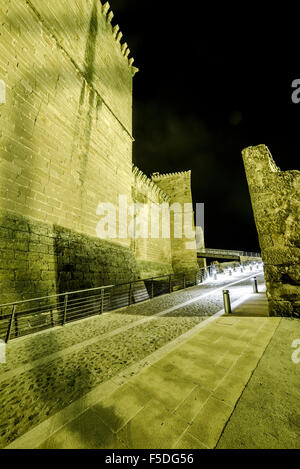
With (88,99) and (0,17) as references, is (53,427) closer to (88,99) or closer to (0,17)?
(0,17)

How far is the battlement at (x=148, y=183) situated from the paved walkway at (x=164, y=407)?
14.6m

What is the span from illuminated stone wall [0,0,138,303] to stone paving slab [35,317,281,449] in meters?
4.10

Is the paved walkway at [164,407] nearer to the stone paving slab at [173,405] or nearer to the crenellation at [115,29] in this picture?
the stone paving slab at [173,405]

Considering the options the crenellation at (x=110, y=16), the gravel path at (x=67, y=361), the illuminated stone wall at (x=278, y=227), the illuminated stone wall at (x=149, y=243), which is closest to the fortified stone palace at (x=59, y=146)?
the crenellation at (x=110, y=16)

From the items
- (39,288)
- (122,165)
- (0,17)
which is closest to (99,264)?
(39,288)

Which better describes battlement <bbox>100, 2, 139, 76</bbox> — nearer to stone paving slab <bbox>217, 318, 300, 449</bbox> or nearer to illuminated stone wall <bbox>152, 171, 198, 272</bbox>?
illuminated stone wall <bbox>152, 171, 198, 272</bbox>

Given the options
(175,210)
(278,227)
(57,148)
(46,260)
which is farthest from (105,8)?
(175,210)

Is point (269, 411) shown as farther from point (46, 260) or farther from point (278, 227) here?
point (46, 260)

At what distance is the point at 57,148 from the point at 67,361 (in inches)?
266

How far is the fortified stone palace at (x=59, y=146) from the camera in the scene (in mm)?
5160

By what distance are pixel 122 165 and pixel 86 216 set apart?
15.0ft

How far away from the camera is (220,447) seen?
124cm

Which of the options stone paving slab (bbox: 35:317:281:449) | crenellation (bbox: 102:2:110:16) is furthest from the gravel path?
crenellation (bbox: 102:2:110:16)

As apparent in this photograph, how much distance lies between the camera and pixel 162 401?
1.75m
